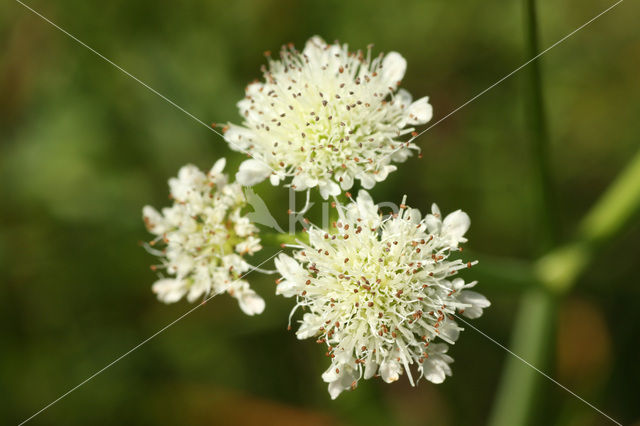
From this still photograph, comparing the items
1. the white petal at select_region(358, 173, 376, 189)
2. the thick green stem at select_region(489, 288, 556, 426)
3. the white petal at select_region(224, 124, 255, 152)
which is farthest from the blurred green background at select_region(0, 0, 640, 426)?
the white petal at select_region(358, 173, 376, 189)

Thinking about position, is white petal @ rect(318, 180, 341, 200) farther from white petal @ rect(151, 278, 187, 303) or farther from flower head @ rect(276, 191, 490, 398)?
white petal @ rect(151, 278, 187, 303)

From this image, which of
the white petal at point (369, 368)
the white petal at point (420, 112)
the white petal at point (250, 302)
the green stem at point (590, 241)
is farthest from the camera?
the green stem at point (590, 241)

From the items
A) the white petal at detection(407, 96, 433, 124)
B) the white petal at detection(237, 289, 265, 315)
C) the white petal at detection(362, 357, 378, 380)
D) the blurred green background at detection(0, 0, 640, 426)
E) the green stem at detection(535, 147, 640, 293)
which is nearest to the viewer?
the white petal at detection(362, 357, 378, 380)

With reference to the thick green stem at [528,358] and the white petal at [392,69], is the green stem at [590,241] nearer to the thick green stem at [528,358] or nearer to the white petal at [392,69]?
the thick green stem at [528,358]

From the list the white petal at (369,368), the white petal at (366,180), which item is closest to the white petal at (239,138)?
the white petal at (366,180)

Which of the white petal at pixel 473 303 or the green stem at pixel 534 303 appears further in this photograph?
the green stem at pixel 534 303

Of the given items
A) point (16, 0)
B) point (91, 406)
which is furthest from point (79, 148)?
point (91, 406)

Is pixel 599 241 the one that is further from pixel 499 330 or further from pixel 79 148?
pixel 79 148

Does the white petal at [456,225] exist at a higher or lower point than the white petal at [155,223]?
higher
